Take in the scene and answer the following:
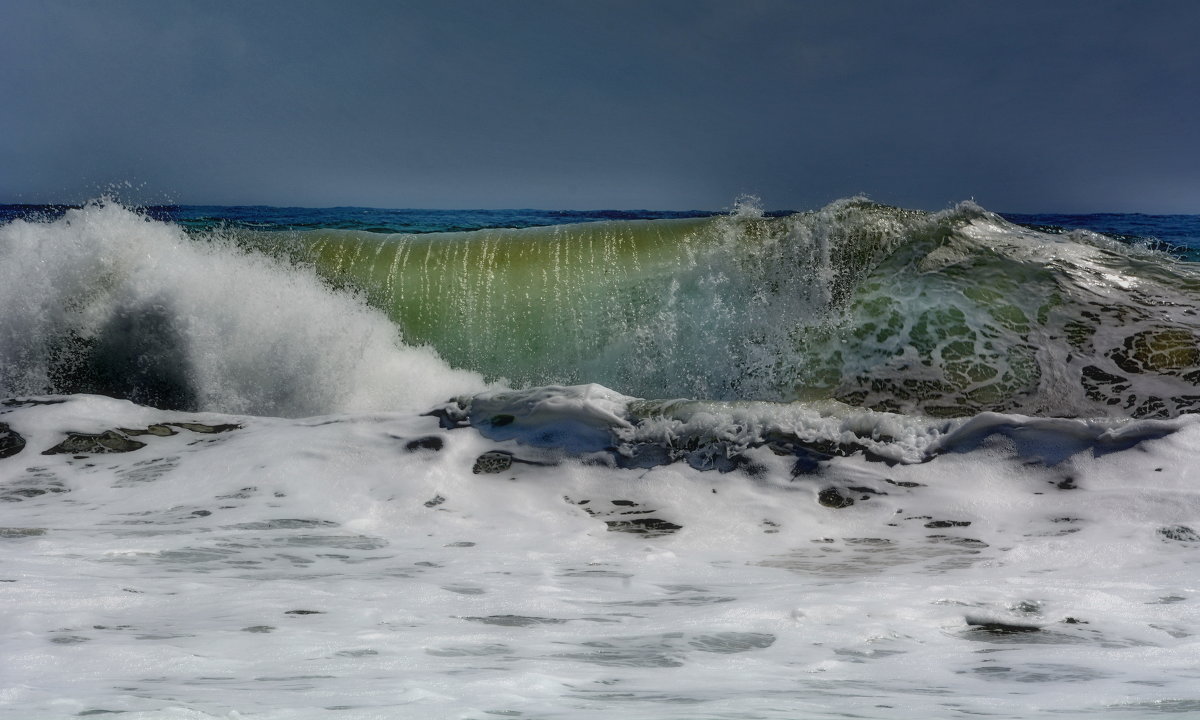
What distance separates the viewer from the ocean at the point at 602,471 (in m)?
2.31

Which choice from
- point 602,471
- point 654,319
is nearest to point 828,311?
point 654,319

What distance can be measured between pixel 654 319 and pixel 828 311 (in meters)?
1.37

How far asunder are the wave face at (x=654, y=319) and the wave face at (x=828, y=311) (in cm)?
2

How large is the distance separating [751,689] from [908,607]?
3.24 ft

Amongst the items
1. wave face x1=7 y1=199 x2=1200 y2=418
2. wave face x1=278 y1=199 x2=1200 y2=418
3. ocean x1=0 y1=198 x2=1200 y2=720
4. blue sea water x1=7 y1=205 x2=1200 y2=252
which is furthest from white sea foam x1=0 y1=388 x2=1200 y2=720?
blue sea water x1=7 y1=205 x2=1200 y2=252

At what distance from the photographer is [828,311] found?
726cm

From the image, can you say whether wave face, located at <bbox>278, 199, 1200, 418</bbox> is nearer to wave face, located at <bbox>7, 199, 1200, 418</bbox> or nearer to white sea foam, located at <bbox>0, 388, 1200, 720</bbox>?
wave face, located at <bbox>7, 199, 1200, 418</bbox>

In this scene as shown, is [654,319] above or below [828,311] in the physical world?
below

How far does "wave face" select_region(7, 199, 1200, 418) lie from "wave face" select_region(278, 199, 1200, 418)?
0.02 m

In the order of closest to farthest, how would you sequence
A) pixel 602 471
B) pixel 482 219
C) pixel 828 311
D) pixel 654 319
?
pixel 602 471, pixel 828 311, pixel 654 319, pixel 482 219

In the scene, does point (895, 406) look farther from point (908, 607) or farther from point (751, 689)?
point (751, 689)

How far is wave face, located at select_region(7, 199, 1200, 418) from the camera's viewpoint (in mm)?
6707

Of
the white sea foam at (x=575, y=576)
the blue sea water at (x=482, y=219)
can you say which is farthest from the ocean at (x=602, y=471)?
the blue sea water at (x=482, y=219)

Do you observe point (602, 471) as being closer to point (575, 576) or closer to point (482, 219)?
point (575, 576)
